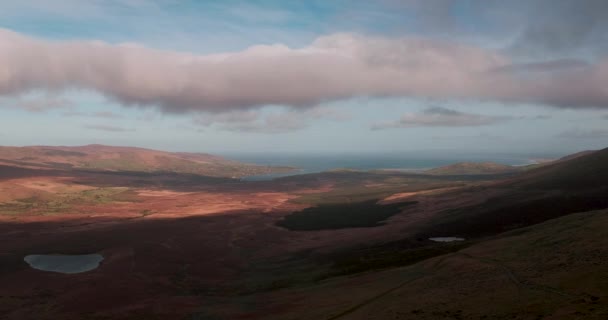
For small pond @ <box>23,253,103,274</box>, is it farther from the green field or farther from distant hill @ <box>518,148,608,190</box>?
distant hill @ <box>518,148,608,190</box>

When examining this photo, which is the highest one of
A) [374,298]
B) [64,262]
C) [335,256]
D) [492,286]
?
[492,286]

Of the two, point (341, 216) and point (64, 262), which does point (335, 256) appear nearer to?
point (64, 262)

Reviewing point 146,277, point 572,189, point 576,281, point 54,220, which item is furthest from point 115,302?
point 572,189

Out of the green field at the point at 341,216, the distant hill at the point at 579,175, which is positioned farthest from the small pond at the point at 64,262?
the distant hill at the point at 579,175

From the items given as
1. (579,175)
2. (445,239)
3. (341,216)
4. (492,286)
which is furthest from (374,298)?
(579,175)

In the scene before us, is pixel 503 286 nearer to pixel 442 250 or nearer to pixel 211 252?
pixel 442 250

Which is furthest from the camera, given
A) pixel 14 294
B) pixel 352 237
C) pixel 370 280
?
pixel 352 237

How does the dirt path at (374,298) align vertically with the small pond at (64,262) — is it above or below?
above

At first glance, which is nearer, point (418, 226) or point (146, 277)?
point (146, 277)

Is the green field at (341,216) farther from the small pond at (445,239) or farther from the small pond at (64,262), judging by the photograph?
the small pond at (64,262)
